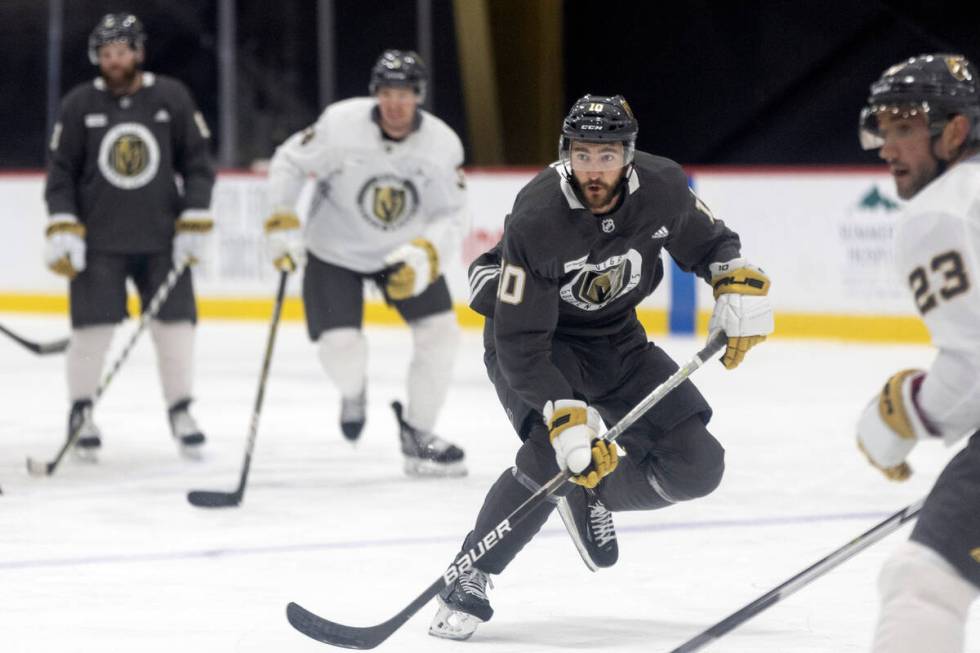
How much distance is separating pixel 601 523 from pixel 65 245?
2.19m

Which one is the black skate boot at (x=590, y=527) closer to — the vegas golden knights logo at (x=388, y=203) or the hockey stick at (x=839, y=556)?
the hockey stick at (x=839, y=556)

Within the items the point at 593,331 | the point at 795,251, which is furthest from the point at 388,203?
the point at 795,251

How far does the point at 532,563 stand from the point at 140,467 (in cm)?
171

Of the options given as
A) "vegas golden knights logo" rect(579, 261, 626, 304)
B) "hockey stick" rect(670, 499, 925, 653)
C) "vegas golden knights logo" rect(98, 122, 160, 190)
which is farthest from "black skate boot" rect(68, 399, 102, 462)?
"hockey stick" rect(670, 499, 925, 653)

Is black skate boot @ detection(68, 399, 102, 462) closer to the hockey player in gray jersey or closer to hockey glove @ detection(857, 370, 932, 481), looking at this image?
the hockey player in gray jersey

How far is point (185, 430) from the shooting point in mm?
5031

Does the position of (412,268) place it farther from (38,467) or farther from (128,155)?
(38,467)

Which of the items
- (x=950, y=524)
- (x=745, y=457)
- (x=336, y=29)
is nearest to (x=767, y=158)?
(x=336, y=29)

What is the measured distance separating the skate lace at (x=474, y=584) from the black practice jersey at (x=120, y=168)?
7.45ft

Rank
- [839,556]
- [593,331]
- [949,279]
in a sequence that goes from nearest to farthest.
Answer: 1. [949,279]
2. [839,556]
3. [593,331]

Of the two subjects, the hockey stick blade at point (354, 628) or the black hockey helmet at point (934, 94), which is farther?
the hockey stick blade at point (354, 628)

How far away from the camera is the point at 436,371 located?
4.84 meters

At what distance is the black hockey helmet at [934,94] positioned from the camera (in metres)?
2.15

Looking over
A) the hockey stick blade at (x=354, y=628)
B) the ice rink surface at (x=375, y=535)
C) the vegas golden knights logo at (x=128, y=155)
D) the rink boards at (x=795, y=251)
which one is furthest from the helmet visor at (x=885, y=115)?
the rink boards at (x=795, y=251)
